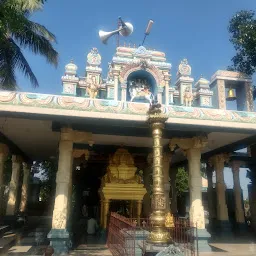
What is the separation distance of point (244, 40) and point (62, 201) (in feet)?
48.9

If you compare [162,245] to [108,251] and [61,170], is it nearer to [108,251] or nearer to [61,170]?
[108,251]

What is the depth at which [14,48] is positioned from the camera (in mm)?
14781

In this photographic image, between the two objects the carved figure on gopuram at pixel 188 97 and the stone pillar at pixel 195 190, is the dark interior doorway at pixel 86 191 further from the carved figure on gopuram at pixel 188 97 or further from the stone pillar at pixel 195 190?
the stone pillar at pixel 195 190

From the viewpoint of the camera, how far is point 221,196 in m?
15.6

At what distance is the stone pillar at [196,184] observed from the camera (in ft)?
35.2

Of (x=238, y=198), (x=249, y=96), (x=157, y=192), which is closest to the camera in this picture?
(x=157, y=192)

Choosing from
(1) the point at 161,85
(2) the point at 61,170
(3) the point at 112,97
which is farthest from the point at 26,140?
(1) the point at 161,85

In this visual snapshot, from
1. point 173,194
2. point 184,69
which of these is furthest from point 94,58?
point 173,194

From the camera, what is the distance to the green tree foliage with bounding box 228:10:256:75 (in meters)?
17.5

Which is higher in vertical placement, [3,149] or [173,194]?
[3,149]

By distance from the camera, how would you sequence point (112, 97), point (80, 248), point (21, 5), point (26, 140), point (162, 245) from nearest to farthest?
point (162, 245) → point (80, 248) → point (21, 5) → point (26, 140) → point (112, 97)

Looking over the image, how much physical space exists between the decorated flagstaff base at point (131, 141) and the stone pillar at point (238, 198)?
0.06 m

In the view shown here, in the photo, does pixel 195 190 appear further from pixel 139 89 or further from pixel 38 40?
pixel 38 40

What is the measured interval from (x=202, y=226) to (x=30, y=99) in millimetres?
8122
